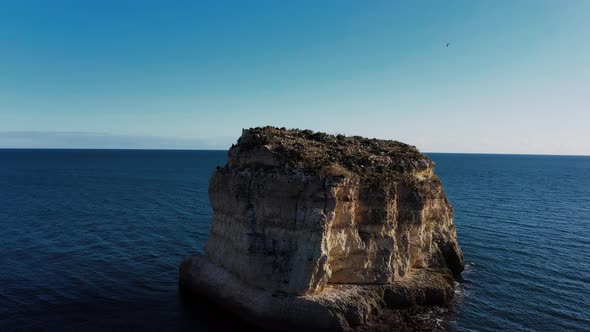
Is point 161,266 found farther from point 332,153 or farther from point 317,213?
point 332,153

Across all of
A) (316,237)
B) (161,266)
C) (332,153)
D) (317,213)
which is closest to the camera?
(316,237)

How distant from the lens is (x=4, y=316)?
2322 cm

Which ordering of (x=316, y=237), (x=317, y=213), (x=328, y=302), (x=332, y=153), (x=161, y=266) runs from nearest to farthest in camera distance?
1. (x=328, y=302)
2. (x=316, y=237)
3. (x=317, y=213)
4. (x=332, y=153)
5. (x=161, y=266)

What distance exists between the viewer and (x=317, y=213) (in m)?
24.0

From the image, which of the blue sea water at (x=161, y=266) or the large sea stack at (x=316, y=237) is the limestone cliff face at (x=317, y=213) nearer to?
the large sea stack at (x=316, y=237)

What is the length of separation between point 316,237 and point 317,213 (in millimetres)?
1479

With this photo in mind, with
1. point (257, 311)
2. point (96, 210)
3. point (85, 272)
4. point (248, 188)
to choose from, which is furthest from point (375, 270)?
point (96, 210)

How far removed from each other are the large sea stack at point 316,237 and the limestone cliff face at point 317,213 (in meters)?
0.07

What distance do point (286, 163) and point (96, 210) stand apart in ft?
132

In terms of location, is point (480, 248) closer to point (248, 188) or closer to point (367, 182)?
point (367, 182)

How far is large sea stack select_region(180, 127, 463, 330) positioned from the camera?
23.7 m

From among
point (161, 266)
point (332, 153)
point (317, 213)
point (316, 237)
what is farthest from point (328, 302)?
point (161, 266)

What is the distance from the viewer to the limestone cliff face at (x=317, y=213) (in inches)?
947

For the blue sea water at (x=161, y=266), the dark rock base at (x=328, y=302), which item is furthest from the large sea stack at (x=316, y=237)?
the blue sea water at (x=161, y=266)
